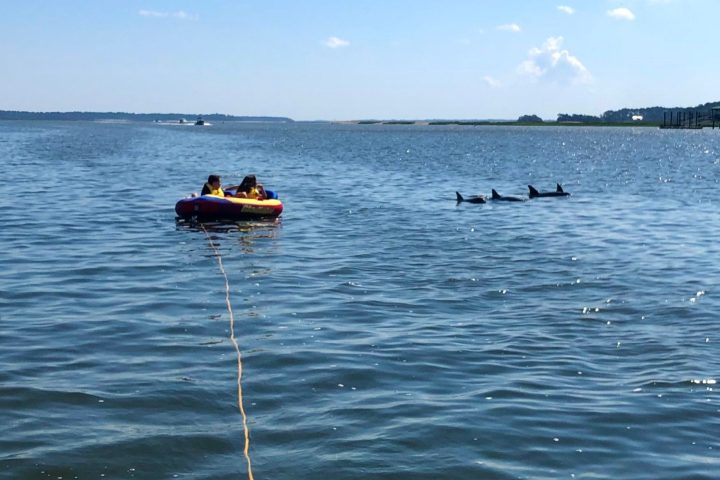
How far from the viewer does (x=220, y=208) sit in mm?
24438

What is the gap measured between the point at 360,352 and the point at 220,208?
14.7 m

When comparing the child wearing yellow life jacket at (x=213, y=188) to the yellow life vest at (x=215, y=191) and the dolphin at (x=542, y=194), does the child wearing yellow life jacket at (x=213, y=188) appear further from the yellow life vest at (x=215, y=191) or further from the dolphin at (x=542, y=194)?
the dolphin at (x=542, y=194)

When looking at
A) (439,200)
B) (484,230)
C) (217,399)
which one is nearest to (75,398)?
(217,399)

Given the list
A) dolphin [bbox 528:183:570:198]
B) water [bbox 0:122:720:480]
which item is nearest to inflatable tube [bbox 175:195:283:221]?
water [bbox 0:122:720:480]

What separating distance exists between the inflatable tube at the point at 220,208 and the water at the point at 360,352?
1.11 m

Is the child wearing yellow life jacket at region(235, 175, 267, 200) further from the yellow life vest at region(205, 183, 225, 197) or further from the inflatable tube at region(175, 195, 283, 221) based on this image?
the yellow life vest at region(205, 183, 225, 197)

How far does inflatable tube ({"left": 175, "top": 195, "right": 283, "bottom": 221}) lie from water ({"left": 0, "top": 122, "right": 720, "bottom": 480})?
111cm

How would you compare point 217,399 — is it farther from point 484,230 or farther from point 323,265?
point 484,230

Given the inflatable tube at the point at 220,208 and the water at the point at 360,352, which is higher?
the inflatable tube at the point at 220,208

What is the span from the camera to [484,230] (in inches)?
949

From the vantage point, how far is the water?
24.0 ft

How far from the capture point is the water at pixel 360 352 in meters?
7.32

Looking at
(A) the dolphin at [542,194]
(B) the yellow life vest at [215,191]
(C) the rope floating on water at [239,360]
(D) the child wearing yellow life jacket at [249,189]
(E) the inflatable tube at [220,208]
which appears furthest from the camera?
(A) the dolphin at [542,194]

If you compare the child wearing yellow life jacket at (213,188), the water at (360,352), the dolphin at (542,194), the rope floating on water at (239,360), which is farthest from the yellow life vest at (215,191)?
the dolphin at (542,194)
